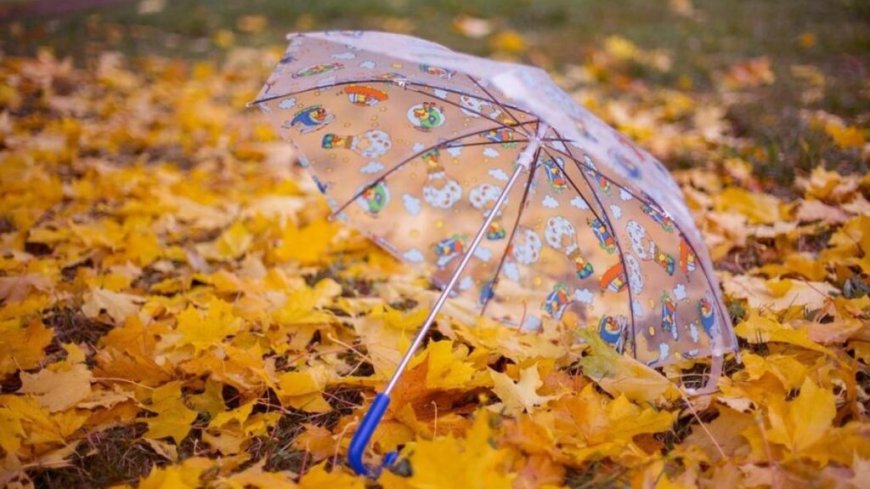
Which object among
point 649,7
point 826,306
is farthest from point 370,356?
point 649,7

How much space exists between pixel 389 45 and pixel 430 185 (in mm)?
642

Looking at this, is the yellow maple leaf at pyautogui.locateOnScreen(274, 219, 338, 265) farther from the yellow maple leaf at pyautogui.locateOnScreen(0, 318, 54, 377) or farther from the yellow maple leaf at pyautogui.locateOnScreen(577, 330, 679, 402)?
the yellow maple leaf at pyautogui.locateOnScreen(577, 330, 679, 402)

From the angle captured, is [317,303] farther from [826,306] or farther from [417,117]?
[826,306]

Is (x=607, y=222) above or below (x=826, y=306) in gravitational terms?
above

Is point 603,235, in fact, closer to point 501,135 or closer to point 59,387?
point 501,135

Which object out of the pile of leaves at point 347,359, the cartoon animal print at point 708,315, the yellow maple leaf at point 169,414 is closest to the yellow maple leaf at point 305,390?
the pile of leaves at point 347,359

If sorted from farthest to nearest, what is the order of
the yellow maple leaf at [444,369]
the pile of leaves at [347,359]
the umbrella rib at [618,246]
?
the umbrella rib at [618,246], the yellow maple leaf at [444,369], the pile of leaves at [347,359]

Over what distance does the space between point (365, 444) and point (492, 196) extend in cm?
91

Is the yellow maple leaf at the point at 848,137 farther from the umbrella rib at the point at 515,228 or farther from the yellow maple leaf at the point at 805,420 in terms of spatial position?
A: the yellow maple leaf at the point at 805,420

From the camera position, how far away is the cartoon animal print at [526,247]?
1.99 m

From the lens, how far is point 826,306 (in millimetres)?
1764

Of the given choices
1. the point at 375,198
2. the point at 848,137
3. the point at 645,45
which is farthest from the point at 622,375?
the point at 645,45

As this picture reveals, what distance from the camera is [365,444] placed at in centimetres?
130

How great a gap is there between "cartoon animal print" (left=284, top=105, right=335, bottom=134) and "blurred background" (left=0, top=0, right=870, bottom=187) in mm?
2018
